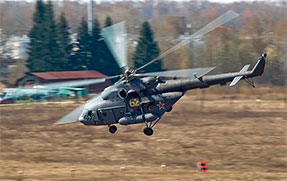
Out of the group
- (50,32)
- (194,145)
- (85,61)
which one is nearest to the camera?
(194,145)

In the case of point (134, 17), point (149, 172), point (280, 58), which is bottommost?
point (149, 172)

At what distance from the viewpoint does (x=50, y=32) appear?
3083 inches

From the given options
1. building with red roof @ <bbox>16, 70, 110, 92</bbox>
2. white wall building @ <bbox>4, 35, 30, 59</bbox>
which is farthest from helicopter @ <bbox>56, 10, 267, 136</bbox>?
white wall building @ <bbox>4, 35, 30, 59</bbox>

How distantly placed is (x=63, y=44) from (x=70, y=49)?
1.26 metres

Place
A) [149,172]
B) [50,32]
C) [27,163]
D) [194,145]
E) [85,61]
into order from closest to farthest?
[149,172] < [27,163] < [194,145] < [85,61] < [50,32]

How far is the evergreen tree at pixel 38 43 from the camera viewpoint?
247ft

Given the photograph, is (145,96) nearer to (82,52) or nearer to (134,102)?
(134,102)

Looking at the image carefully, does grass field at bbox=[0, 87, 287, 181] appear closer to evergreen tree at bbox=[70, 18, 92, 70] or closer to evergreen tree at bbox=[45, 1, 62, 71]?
evergreen tree at bbox=[70, 18, 92, 70]

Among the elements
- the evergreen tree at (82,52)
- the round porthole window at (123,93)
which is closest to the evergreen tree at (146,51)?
the evergreen tree at (82,52)

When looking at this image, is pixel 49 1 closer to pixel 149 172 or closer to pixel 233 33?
pixel 233 33

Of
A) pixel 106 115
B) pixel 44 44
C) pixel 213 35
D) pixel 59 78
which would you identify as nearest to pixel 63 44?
pixel 44 44

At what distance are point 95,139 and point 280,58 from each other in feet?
104

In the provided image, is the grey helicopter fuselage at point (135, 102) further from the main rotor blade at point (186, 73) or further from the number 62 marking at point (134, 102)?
the main rotor blade at point (186, 73)

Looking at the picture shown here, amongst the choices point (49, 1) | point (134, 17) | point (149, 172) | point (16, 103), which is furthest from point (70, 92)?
point (134, 17)
